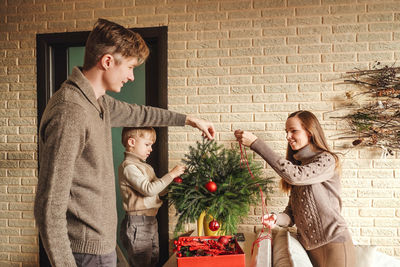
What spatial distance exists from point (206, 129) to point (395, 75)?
1828mm

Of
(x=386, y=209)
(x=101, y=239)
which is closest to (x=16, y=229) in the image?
(x=101, y=239)

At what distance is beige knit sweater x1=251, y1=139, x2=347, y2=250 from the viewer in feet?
6.60

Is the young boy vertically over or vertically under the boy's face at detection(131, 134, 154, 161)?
under

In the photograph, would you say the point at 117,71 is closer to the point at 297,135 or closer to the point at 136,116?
the point at 136,116

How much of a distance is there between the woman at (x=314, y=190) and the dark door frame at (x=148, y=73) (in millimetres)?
1124

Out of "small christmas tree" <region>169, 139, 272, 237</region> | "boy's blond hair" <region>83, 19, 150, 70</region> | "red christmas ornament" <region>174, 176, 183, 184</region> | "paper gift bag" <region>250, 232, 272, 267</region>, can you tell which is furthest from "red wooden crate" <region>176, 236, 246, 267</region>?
"boy's blond hair" <region>83, 19, 150, 70</region>

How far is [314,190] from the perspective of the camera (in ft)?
6.82

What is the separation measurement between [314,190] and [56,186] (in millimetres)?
1636

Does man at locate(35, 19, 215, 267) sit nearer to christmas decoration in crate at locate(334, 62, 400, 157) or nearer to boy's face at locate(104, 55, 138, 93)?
boy's face at locate(104, 55, 138, 93)

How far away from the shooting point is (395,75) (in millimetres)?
2703

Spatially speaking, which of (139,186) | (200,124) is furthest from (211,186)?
(139,186)

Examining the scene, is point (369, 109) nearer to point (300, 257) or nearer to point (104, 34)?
point (300, 257)

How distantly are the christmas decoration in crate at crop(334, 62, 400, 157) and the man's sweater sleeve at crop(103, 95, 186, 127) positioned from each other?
1.63 meters

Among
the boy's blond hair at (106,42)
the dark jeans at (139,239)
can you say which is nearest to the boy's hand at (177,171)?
the dark jeans at (139,239)
